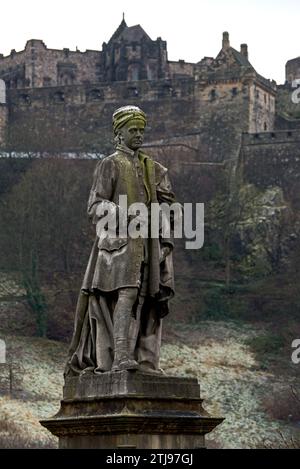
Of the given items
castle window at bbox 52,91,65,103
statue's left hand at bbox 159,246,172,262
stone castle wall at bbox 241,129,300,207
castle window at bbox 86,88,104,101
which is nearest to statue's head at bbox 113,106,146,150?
statue's left hand at bbox 159,246,172,262

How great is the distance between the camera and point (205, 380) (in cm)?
5566

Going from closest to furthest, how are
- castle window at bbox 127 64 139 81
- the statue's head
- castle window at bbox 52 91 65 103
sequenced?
the statue's head < castle window at bbox 52 91 65 103 < castle window at bbox 127 64 139 81

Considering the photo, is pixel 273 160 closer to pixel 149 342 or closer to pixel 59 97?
pixel 59 97

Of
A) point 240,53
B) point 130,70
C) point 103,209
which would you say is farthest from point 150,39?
point 103,209

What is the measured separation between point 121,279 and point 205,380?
43540 millimetres

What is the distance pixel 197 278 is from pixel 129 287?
191ft

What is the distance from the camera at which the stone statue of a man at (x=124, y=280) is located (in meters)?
12.4

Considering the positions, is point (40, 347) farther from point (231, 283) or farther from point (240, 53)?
point (240, 53)

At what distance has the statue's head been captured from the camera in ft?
42.5

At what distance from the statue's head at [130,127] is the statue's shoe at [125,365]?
1.83 meters

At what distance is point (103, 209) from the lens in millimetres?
12648

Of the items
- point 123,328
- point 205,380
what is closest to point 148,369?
point 123,328

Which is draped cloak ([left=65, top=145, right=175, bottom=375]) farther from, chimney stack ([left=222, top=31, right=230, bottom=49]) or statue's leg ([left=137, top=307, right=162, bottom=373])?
chimney stack ([left=222, top=31, right=230, bottom=49])

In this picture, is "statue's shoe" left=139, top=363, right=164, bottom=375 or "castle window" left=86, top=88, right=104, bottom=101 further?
"castle window" left=86, top=88, right=104, bottom=101
